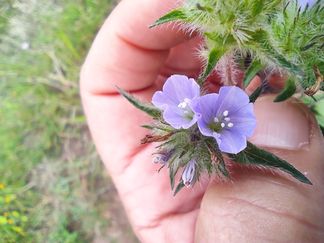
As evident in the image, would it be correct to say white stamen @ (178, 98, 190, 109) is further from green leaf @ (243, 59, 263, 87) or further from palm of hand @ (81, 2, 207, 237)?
palm of hand @ (81, 2, 207, 237)

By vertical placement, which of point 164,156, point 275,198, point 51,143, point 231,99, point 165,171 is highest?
point 231,99

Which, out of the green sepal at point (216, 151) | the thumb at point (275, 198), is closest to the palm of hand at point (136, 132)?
the thumb at point (275, 198)

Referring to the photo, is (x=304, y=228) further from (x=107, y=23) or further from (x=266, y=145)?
(x=107, y=23)

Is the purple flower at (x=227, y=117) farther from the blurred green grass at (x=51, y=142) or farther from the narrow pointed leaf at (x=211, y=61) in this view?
the blurred green grass at (x=51, y=142)

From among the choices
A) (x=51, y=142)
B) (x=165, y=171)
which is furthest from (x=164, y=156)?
(x=51, y=142)

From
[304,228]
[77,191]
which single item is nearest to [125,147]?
[304,228]

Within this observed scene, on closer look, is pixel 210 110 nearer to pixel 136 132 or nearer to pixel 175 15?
pixel 175 15
